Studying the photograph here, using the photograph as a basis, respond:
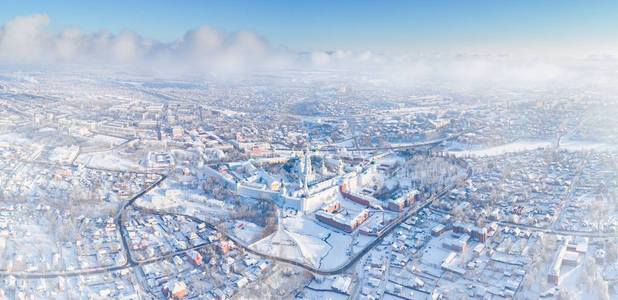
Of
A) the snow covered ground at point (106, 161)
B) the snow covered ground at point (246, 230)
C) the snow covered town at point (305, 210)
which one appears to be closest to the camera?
the snow covered town at point (305, 210)

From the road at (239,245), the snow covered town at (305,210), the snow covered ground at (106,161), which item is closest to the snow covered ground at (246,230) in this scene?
the snow covered town at (305,210)

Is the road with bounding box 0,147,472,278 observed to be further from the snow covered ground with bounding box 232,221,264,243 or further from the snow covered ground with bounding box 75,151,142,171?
the snow covered ground with bounding box 75,151,142,171

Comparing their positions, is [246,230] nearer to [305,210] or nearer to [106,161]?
[305,210]

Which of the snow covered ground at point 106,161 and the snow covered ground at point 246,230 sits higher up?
the snow covered ground at point 106,161

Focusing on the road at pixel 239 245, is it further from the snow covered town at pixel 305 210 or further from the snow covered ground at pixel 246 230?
the snow covered ground at pixel 246 230

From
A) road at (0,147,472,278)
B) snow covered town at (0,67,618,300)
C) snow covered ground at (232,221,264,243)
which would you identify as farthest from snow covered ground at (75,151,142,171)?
snow covered ground at (232,221,264,243)

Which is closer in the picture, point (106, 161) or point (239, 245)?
point (239, 245)

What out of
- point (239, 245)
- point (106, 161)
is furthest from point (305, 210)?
point (106, 161)

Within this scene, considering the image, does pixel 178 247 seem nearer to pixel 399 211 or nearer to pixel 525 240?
pixel 399 211
